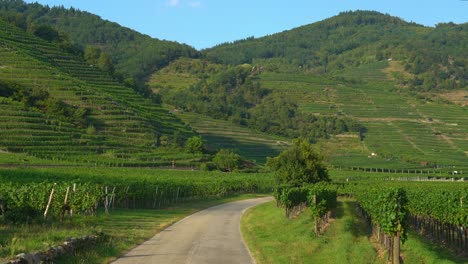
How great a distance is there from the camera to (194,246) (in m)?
26.8

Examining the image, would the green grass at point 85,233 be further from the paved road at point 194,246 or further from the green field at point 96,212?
the paved road at point 194,246

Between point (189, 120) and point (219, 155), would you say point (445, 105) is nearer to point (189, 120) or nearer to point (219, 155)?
point (189, 120)

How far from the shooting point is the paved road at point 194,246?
74.2 feet

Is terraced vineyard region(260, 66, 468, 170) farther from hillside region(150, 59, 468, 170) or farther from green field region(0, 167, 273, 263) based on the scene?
green field region(0, 167, 273, 263)

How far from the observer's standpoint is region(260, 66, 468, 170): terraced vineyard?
13375 cm

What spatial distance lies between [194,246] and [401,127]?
142 m

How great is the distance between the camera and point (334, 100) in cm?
19362

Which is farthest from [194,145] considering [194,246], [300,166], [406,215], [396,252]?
[396,252]

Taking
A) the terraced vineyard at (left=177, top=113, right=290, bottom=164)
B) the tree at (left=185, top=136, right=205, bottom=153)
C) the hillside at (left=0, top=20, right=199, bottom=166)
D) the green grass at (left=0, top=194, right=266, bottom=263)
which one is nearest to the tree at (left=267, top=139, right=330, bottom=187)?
the hillside at (left=0, top=20, right=199, bottom=166)

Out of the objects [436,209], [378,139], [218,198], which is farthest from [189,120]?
[436,209]

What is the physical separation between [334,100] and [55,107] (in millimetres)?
105450

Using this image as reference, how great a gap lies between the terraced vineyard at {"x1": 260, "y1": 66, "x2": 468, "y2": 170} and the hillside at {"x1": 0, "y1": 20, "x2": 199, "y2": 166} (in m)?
38.7

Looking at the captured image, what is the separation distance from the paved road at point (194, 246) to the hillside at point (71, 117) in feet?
135

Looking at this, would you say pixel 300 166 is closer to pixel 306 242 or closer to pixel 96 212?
pixel 96 212
